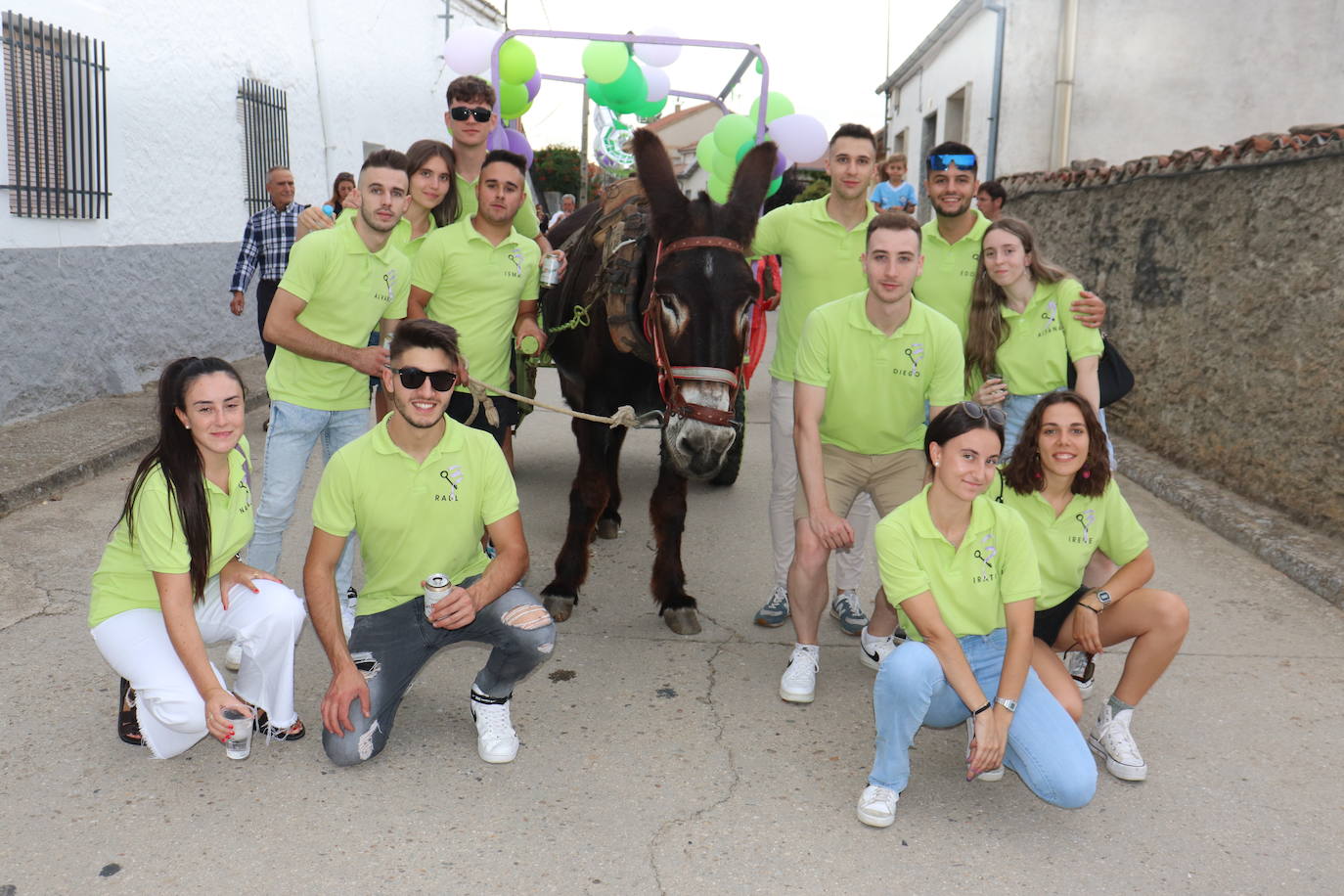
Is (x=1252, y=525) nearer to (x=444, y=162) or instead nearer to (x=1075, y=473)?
(x=1075, y=473)

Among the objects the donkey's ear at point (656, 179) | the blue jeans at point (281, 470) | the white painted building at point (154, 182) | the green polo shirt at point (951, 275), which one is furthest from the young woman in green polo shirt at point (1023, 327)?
the white painted building at point (154, 182)

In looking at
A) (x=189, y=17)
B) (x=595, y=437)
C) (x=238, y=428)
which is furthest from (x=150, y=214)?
(x=238, y=428)

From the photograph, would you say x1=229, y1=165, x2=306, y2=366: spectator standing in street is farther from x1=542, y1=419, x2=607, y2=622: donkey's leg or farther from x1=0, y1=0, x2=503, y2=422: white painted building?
x1=542, y1=419, x2=607, y2=622: donkey's leg

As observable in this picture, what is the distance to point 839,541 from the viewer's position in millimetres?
3527

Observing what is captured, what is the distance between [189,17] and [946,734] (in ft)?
29.6

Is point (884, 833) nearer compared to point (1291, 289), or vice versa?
point (884, 833)

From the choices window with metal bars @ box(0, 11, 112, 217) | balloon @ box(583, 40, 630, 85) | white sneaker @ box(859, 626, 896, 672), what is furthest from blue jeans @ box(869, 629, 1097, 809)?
window with metal bars @ box(0, 11, 112, 217)

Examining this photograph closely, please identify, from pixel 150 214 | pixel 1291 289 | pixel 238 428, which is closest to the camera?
pixel 238 428

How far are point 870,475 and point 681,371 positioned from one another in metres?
0.82

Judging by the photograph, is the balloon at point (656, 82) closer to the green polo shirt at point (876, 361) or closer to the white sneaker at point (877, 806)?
the green polo shirt at point (876, 361)

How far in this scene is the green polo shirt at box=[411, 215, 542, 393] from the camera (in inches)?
166

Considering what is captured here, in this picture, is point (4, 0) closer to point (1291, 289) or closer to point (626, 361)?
point (626, 361)

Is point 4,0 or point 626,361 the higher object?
point 4,0

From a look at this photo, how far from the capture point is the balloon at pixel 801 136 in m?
5.39
